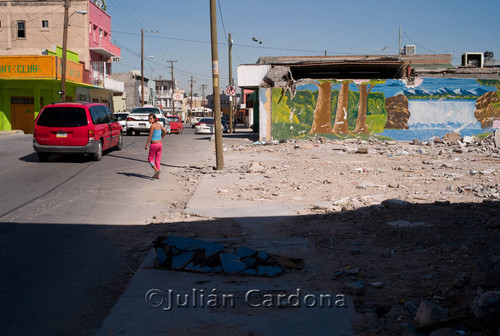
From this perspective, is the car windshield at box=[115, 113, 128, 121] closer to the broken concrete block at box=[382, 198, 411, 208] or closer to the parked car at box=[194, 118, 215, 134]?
the parked car at box=[194, 118, 215, 134]

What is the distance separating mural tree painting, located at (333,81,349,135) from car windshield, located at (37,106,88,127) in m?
15.0

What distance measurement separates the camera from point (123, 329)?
3.89 meters

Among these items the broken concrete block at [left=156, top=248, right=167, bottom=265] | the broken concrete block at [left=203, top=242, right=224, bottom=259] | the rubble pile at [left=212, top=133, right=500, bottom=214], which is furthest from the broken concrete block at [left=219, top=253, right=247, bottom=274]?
the rubble pile at [left=212, top=133, right=500, bottom=214]

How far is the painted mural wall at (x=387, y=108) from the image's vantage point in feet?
90.3

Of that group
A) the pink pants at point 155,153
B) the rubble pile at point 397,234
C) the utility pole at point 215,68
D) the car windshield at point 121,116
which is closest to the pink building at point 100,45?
the car windshield at point 121,116

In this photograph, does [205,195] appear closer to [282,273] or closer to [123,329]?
[282,273]

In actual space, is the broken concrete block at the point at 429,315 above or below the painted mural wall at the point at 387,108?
below

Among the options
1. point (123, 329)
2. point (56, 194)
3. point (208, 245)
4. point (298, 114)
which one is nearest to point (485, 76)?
point (298, 114)

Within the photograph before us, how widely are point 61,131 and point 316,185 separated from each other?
8.98m

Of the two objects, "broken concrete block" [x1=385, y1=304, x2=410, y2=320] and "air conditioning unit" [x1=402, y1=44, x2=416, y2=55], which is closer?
"broken concrete block" [x1=385, y1=304, x2=410, y2=320]

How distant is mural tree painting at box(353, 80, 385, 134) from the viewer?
90.4ft

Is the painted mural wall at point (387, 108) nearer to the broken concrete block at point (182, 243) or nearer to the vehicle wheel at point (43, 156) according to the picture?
the vehicle wheel at point (43, 156)

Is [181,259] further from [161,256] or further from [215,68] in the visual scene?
[215,68]

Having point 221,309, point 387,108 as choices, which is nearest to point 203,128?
point 387,108
